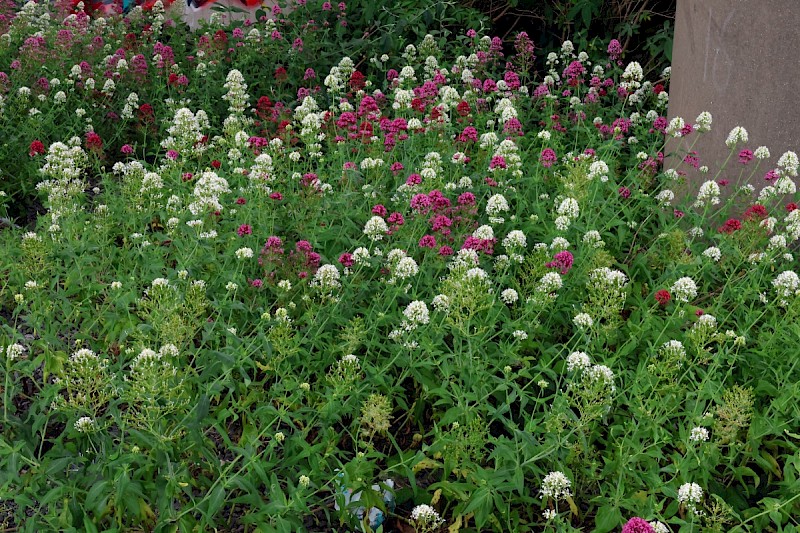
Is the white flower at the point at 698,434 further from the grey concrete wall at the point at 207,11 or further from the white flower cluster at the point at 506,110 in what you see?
the grey concrete wall at the point at 207,11

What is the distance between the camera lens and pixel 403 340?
400 centimetres

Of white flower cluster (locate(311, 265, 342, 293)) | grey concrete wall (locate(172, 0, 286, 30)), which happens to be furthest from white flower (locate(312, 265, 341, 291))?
grey concrete wall (locate(172, 0, 286, 30))

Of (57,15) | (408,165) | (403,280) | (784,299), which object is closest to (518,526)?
(403,280)

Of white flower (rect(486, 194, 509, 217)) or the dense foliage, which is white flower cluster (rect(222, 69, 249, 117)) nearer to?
the dense foliage

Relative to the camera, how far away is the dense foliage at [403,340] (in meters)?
3.39

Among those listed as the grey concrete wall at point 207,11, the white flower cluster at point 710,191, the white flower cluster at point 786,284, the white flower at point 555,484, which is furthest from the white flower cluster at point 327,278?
the grey concrete wall at point 207,11

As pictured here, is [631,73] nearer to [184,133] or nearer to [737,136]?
[737,136]

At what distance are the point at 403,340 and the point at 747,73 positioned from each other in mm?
2942

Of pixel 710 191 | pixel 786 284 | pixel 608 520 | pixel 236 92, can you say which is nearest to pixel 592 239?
pixel 710 191

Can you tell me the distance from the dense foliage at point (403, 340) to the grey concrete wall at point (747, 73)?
17 cm

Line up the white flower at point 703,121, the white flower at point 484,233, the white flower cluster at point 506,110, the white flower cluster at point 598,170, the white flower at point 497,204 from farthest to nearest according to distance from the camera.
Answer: the white flower cluster at point 506,110, the white flower at point 703,121, the white flower cluster at point 598,170, the white flower at point 497,204, the white flower at point 484,233

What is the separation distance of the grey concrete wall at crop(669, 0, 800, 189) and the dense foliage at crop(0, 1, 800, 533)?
17 cm

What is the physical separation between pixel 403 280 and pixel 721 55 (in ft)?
8.87

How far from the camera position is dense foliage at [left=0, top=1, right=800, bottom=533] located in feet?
11.1
